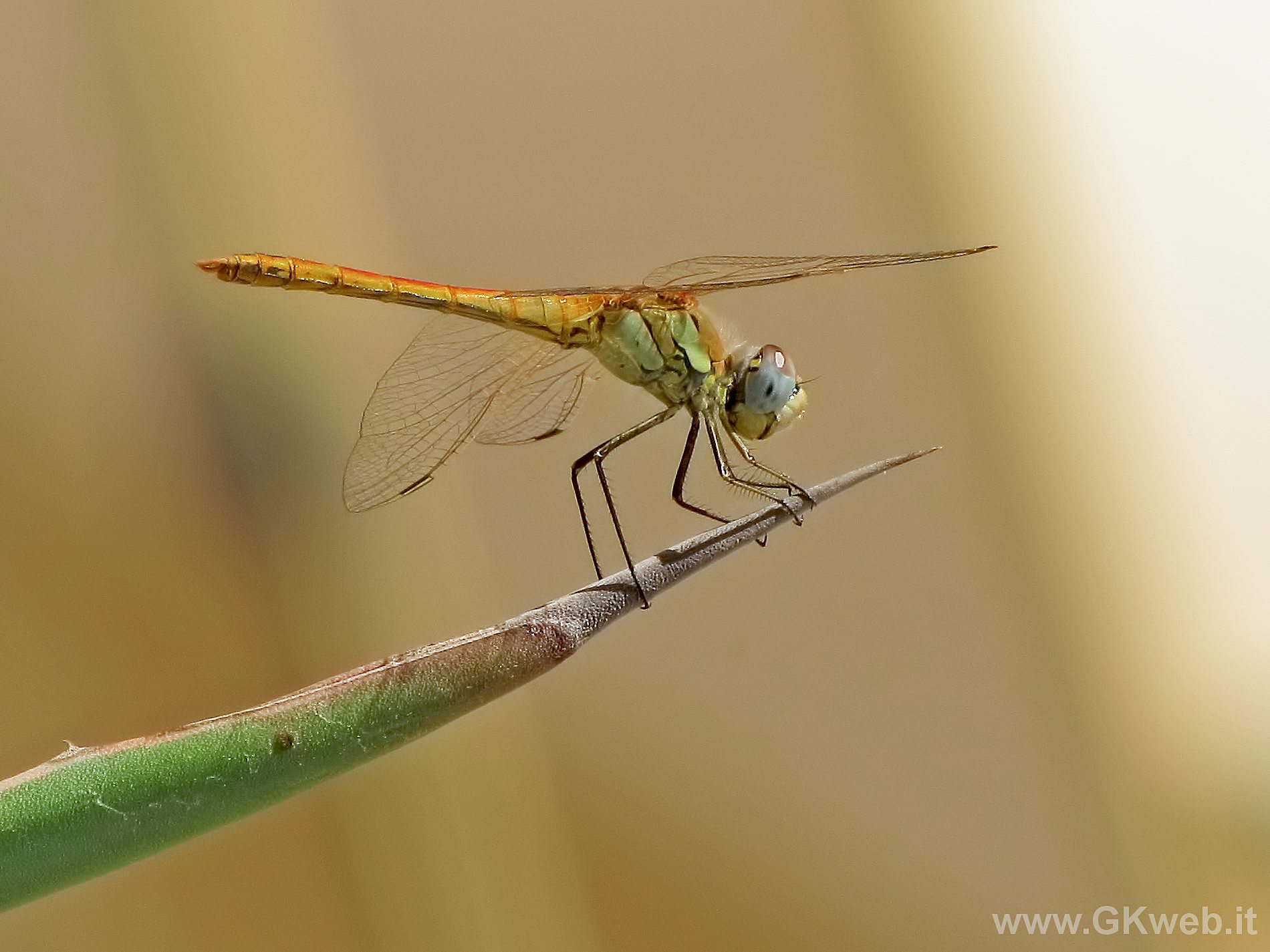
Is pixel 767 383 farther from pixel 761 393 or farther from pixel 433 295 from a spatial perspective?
pixel 433 295

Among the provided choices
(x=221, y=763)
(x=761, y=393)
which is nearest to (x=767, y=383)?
(x=761, y=393)

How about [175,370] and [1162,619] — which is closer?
[175,370]

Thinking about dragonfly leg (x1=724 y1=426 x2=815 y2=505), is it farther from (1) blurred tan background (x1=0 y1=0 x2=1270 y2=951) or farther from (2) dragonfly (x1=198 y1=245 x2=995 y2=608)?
(1) blurred tan background (x1=0 y1=0 x2=1270 y2=951)

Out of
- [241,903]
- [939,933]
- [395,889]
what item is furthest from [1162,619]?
[241,903]

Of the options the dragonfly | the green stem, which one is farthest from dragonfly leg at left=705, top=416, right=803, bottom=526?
the green stem

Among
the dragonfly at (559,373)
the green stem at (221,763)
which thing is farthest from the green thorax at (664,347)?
the green stem at (221,763)

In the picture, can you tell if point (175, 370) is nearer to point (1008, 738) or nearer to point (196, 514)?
point (196, 514)
